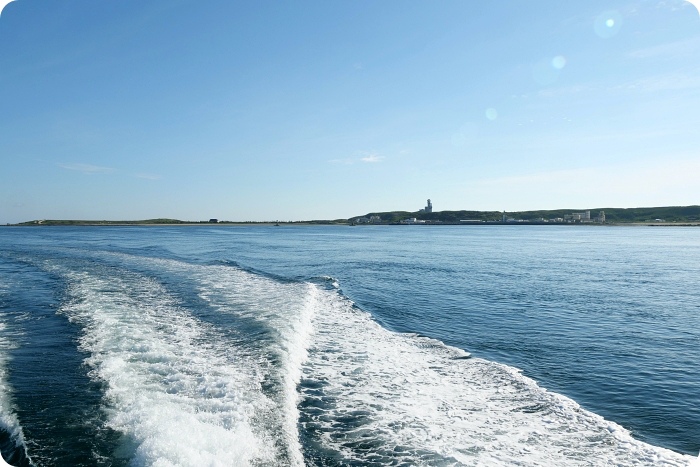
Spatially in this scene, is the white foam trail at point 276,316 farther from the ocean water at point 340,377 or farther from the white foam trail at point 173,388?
the white foam trail at point 173,388

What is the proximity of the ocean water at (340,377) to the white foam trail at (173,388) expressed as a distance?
5 cm

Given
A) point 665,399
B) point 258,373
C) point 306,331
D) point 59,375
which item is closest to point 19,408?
point 59,375

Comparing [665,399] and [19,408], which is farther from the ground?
[19,408]

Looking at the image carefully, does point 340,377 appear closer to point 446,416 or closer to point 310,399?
point 310,399

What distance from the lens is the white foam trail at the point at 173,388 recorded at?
712cm

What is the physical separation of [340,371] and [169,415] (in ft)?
15.1

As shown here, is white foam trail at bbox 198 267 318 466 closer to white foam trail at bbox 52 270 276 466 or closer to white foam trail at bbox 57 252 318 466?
white foam trail at bbox 57 252 318 466

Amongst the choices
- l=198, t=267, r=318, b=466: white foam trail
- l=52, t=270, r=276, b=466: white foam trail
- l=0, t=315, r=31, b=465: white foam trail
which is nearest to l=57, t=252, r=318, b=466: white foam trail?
l=198, t=267, r=318, b=466: white foam trail

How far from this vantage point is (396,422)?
335 inches

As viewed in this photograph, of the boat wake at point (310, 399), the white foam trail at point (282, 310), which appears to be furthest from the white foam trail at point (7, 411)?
the white foam trail at point (282, 310)

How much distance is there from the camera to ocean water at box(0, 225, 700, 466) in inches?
295

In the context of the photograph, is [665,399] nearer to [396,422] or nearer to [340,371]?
[396,422]

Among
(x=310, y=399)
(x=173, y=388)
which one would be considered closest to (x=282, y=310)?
(x=173, y=388)

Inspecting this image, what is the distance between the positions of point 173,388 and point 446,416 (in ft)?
Answer: 20.1
